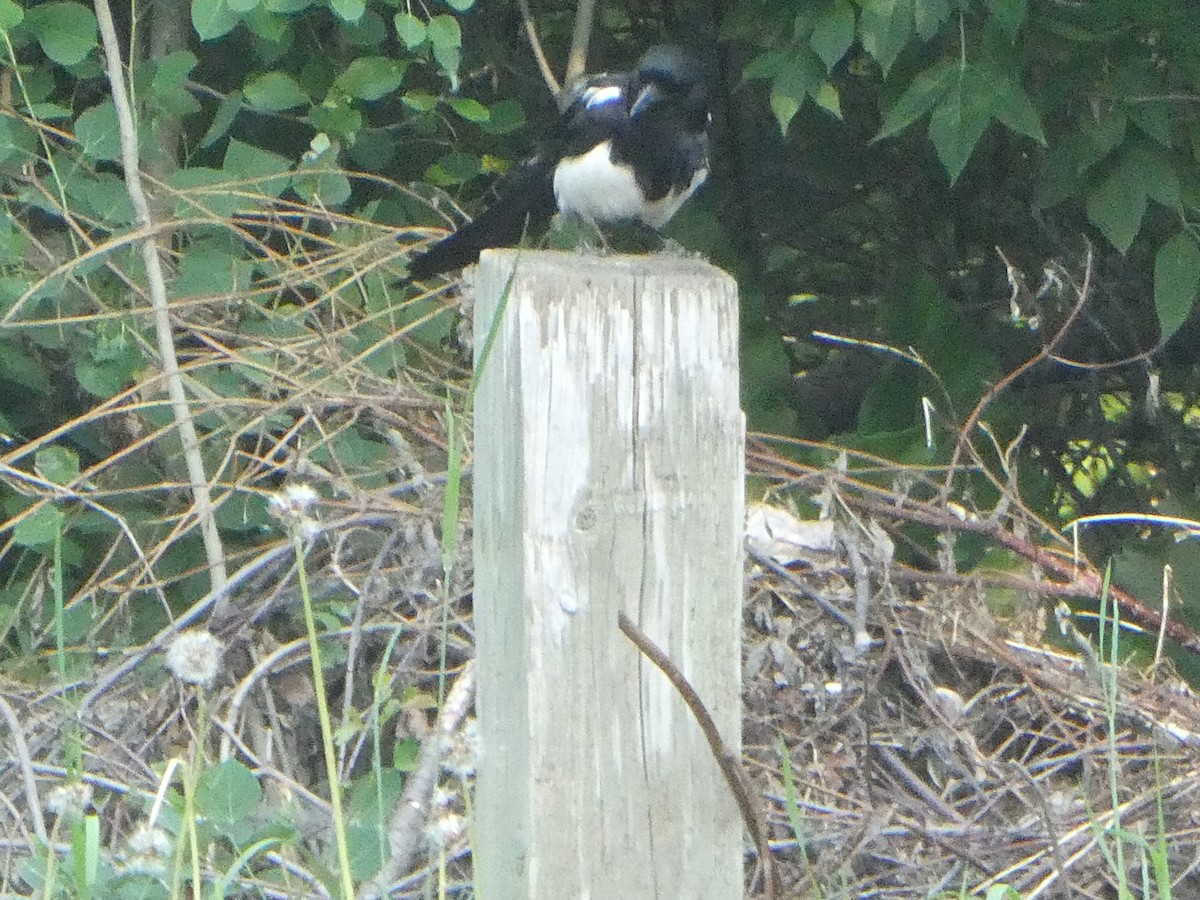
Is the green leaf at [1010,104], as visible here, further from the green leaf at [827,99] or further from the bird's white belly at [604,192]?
the bird's white belly at [604,192]

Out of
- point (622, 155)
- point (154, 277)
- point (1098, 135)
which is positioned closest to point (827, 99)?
point (1098, 135)

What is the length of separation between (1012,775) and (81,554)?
→ 1.80 meters

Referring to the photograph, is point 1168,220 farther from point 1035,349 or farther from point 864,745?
point 864,745

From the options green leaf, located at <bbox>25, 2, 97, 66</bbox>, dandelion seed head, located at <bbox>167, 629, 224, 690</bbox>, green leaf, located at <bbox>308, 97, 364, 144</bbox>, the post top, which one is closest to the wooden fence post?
the post top

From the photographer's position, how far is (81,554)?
3.12 meters

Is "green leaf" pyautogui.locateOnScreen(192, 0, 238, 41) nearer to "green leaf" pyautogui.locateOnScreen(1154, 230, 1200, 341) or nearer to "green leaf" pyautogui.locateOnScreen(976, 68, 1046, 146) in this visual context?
"green leaf" pyautogui.locateOnScreen(976, 68, 1046, 146)

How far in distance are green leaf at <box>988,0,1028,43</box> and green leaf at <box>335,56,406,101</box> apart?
45.2 inches

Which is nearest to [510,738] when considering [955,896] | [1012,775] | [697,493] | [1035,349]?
[697,493]

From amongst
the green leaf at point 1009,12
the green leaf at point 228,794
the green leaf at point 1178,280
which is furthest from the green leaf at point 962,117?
the green leaf at point 228,794

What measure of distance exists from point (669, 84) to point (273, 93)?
0.80 meters

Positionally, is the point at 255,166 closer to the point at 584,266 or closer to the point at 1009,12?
the point at 1009,12

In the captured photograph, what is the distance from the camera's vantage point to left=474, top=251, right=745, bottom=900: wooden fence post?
1341mm

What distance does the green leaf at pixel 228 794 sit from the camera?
1.87 m

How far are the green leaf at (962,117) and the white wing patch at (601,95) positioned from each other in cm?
91
